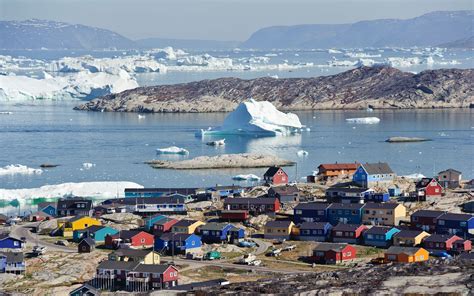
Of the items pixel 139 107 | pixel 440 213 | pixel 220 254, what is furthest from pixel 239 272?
pixel 139 107

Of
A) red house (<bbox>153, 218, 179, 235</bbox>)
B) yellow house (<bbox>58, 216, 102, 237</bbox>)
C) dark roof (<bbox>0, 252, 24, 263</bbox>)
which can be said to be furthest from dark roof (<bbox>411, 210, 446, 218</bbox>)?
dark roof (<bbox>0, 252, 24, 263</bbox>)

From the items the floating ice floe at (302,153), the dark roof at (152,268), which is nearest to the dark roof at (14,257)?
the dark roof at (152,268)

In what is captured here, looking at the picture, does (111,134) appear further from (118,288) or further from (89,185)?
(118,288)

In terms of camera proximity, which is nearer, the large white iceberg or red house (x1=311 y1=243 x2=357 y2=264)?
red house (x1=311 y1=243 x2=357 y2=264)

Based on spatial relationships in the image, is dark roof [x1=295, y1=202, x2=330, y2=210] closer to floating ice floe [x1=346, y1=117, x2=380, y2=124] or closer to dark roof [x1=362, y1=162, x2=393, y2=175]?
dark roof [x1=362, y1=162, x2=393, y2=175]

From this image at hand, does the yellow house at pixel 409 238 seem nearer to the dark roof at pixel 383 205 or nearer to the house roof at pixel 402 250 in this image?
the house roof at pixel 402 250

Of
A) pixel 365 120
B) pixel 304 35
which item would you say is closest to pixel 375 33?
pixel 304 35
